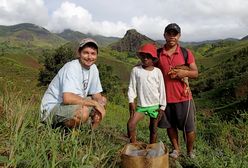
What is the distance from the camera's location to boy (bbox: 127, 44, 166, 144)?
15.1ft

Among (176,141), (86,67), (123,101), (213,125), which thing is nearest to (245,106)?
(123,101)

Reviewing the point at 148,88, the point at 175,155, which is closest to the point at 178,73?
the point at 148,88

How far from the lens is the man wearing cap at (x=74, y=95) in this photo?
13.3 ft

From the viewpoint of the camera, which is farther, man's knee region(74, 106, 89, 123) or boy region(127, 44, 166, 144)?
boy region(127, 44, 166, 144)

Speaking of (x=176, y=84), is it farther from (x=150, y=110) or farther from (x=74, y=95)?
(x=74, y=95)

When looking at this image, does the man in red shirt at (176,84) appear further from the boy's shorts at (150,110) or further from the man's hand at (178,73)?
the boy's shorts at (150,110)

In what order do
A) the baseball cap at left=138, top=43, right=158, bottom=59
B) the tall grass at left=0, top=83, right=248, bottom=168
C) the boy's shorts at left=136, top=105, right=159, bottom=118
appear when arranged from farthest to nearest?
the boy's shorts at left=136, top=105, right=159, bottom=118, the baseball cap at left=138, top=43, right=158, bottom=59, the tall grass at left=0, top=83, right=248, bottom=168

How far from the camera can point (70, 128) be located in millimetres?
4203

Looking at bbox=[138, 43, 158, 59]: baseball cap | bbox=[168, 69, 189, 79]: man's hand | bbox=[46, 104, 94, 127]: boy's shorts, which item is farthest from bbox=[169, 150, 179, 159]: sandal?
bbox=[46, 104, 94, 127]: boy's shorts

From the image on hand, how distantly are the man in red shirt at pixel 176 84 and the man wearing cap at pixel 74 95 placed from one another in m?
0.94

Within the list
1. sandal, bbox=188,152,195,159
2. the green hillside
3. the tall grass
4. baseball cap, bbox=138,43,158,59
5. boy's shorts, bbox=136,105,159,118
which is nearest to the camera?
the tall grass

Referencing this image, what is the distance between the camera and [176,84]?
4.80 metres

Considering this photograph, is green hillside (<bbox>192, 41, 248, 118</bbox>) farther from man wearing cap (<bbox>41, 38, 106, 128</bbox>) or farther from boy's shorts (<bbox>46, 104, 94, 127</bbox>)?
boy's shorts (<bbox>46, 104, 94, 127</bbox>)

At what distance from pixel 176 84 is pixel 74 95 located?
4.65ft
